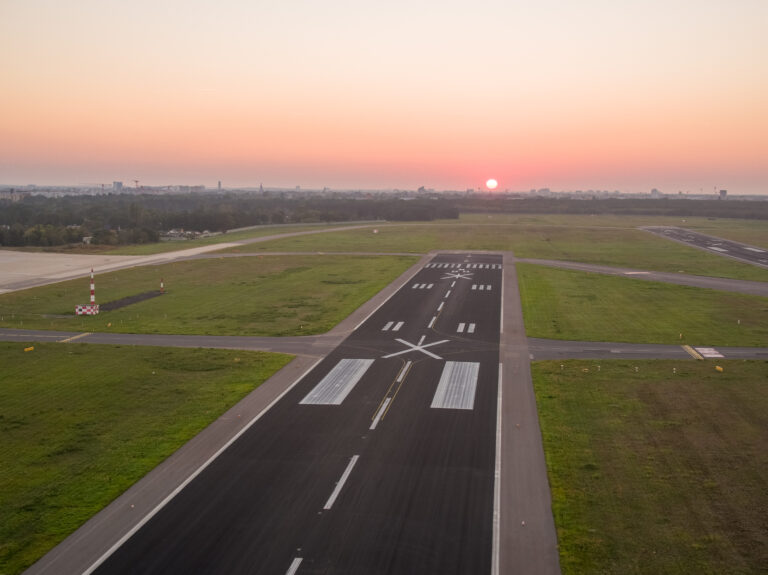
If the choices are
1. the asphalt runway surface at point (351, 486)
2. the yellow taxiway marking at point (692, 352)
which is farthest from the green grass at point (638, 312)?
the asphalt runway surface at point (351, 486)

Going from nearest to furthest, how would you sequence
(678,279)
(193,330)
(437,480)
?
(437,480) < (193,330) < (678,279)

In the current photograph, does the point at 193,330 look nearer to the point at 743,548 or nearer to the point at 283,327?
the point at 283,327

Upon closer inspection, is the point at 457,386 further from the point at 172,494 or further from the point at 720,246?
the point at 720,246

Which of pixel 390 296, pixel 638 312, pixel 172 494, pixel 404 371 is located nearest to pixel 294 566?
pixel 172 494

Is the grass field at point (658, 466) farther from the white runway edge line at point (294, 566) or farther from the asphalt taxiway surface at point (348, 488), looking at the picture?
Result: the white runway edge line at point (294, 566)

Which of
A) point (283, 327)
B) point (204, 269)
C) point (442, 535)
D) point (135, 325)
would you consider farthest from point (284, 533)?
point (204, 269)

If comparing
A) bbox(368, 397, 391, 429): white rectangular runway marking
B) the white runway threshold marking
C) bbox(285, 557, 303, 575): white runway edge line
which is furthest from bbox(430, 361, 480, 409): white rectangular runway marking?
bbox(285, 557, 303, 575): white runway edge line

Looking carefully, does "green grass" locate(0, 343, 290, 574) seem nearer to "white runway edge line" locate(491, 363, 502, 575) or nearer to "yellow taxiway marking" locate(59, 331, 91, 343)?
"yellow taxiway marking" locate(59, 331, 91, 343)
